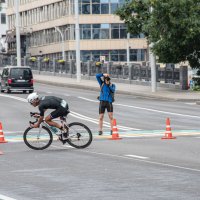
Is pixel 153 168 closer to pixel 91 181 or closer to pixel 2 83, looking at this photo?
pixel 91 181

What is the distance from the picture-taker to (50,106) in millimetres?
22375

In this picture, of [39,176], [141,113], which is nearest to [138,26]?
[141,113]

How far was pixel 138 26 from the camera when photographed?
194 feet

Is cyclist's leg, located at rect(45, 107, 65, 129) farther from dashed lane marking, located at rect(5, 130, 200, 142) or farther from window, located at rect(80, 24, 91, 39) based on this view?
window, located at rect(80, 24, 91, 39)

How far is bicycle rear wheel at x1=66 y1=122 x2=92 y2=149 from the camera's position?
22844 millimetres

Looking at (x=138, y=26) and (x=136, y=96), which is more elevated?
(x=138, y=26)

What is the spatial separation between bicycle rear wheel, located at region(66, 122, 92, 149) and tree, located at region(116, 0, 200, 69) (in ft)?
101

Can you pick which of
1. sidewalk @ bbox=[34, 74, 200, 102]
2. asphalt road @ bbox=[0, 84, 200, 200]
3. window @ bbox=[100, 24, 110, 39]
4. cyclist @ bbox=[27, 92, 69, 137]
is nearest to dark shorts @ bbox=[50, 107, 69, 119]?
cyclist @ bbox=[27, 92, 69, 137]

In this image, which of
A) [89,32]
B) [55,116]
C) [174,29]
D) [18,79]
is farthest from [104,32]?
[55,116]

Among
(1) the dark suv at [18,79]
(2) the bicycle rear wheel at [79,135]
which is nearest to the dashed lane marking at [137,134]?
(2) the bicycle rear wheel at [79,135]

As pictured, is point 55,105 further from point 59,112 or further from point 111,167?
point 111,167

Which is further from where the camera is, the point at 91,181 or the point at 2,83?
the point at 2,83

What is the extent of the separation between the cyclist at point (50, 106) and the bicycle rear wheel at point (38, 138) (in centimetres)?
17

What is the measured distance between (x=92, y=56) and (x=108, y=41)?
2812mm
